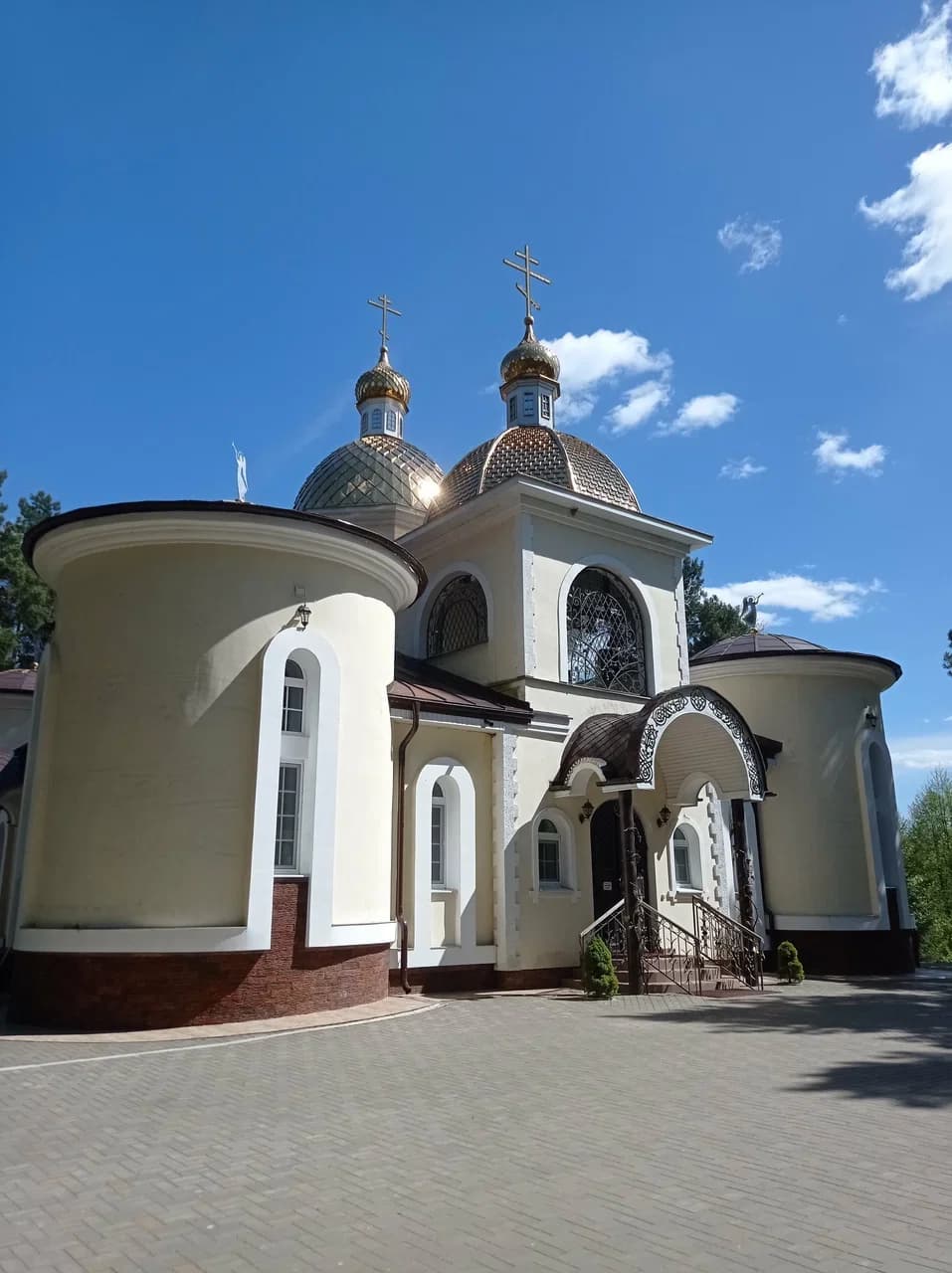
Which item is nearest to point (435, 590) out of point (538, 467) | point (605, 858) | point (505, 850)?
point (538, 467)

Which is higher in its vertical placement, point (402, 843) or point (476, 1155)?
point (402, 843)

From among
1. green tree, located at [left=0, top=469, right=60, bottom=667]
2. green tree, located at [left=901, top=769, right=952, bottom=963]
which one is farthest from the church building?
green tree, located at [left=901, top=769, right=952, bottom=963]

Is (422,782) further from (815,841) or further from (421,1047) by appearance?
(815,841)

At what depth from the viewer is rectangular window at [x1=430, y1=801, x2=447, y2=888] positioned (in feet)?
44.5

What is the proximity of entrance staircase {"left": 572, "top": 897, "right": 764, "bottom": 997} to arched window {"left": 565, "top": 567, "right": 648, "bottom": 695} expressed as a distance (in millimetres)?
3998

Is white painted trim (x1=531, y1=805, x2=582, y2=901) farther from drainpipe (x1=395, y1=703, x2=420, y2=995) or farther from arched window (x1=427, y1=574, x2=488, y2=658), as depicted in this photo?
arched window (x1=427, y1=574, x2=488, y2=658)

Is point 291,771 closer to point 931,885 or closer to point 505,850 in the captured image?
point 505,850

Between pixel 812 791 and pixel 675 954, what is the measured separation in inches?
233

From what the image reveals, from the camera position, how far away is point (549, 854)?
48.8ft

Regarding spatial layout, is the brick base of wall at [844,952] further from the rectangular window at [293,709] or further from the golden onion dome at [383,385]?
the golden onion dome at [383,385]

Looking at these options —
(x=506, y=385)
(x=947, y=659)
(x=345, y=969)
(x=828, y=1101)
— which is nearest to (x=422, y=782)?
(x=345, y=969)

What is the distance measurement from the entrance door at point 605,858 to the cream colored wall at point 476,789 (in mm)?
Result: 2015

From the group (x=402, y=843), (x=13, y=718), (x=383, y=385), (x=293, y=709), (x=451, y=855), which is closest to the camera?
(x=293, y=709)

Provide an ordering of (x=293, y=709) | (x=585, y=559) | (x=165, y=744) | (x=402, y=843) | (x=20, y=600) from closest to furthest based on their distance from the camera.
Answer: (x=165, y=744) < (x=293, y=709) < (x=402, y=843) < (x=585, y=559) < (x=20, y=600)
